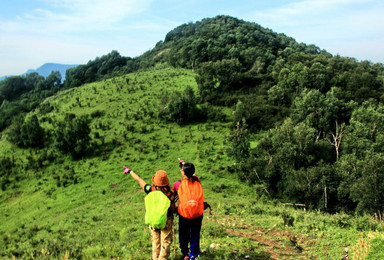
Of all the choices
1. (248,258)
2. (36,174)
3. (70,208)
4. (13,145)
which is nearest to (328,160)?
(248,258)

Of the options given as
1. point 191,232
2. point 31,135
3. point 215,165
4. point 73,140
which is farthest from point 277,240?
point 31,135

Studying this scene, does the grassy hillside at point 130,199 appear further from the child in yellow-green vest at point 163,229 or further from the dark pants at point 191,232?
the child in yellow-green vest at point 163,229

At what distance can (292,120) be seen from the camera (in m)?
43.2

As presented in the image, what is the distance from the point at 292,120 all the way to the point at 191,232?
41.9m

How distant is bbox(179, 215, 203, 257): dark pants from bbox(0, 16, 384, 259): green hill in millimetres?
1114

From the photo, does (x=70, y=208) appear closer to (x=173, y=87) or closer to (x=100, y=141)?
(x=100, y=141)

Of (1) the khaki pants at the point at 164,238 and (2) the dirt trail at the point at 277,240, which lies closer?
(1) the khaki pants at the point at 164,238

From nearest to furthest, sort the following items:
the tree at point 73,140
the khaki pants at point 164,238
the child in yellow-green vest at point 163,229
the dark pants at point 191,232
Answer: the child in yellow-green vest at point 163,229 → the khaki pants at point 164,238 → the dark pants at point 191,232 → the tree at point 73,140

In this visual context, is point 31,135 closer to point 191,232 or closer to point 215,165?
point 215,165

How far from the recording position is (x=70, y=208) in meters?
25.2

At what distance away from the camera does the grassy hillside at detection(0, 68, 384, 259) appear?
8.91 meters

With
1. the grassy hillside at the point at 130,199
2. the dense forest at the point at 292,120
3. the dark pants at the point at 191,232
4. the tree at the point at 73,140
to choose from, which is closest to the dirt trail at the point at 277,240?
the grassy hillside at the point at 130,199

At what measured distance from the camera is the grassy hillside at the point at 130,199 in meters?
8.91

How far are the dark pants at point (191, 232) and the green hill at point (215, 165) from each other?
1114 millimetres
